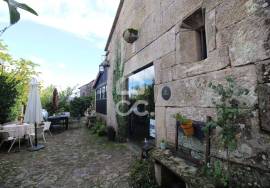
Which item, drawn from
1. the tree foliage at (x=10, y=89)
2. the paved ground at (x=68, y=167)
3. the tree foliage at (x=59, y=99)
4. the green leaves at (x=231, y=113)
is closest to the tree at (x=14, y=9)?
the green leaves at (x=231, y=113)

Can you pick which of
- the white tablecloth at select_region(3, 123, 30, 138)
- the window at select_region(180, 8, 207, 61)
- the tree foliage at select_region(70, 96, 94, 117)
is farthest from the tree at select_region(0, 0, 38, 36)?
the tree foliage at select_region(70, 96, 94, 117)

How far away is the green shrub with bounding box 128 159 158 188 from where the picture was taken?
3087 millimetres

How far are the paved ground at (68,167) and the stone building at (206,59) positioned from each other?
4.42 feet

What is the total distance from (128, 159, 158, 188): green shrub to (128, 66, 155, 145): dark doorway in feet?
4.64

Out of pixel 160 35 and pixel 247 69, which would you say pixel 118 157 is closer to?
pixel 160 35

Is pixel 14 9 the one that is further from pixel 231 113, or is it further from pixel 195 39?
pixel 195 39

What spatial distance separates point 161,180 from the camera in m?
2.97

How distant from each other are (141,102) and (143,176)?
2.58 meters

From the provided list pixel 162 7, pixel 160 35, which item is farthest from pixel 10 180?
pixel 162 7

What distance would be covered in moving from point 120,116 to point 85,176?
3.19 meters

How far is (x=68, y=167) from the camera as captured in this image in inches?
164

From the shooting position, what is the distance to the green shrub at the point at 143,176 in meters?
3.09

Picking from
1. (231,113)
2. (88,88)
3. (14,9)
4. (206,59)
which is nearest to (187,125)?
(231,113)

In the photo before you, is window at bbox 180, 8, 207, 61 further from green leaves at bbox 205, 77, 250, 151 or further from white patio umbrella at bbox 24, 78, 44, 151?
white patio umbrella at bbox 24, 78, 44, 151
